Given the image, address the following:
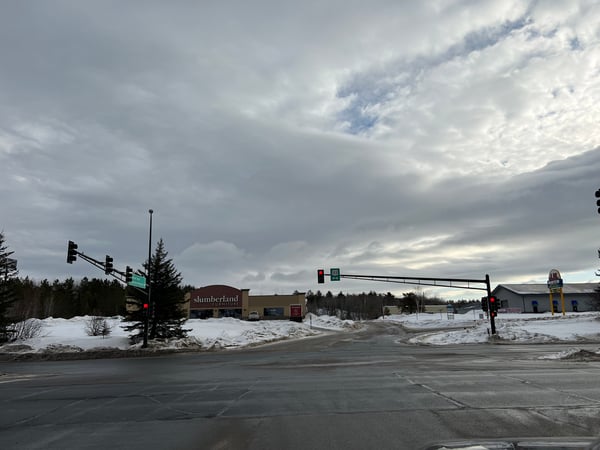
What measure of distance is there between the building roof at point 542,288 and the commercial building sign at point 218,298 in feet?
192

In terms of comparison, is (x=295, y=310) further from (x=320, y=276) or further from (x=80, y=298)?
(x=80, y=298)

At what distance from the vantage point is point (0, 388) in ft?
48.8

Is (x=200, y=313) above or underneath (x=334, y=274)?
underneath

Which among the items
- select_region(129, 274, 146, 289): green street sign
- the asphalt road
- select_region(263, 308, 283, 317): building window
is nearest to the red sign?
select_region(263, 308, 283, 317): building window

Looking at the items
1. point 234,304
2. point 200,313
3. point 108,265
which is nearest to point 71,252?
point 108,265

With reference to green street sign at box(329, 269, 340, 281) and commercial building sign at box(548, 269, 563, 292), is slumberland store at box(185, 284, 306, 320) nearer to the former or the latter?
commercial building sign at box(548, 269, 563, 292)

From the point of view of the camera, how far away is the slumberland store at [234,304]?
8944cm

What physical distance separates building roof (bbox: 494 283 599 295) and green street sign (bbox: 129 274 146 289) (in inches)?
3251

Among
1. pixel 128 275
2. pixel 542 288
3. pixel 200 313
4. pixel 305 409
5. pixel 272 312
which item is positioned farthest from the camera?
pixel 542 288

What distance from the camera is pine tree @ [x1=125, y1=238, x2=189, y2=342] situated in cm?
3603

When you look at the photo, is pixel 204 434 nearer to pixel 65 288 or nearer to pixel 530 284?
pixel 530 284

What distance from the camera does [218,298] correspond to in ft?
295

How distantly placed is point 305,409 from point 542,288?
100626mm

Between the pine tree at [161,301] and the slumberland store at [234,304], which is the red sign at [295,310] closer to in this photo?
the slumberland store at [234,304]
